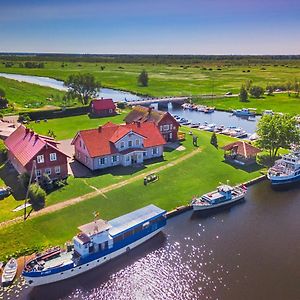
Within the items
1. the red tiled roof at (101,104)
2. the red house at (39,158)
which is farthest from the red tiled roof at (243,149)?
the red tiled roof at (101,104)

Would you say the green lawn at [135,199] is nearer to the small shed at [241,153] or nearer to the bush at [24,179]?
the small shed at [241,153]

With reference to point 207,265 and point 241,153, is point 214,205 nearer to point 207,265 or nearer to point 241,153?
point 207,265

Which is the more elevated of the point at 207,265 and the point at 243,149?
the point at 243,149

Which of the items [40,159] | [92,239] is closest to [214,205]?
[92,239]

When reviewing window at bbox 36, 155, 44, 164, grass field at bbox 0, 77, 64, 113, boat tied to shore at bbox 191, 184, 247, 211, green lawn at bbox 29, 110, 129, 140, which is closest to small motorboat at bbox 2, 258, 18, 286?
window at bbox 36, 155, 44, 164

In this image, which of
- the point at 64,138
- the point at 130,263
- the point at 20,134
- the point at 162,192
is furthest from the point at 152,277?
the point at 64,138

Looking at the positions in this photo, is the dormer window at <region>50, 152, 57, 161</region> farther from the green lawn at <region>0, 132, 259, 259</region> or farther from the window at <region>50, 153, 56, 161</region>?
the green lawn at <region>0, 132, 259, 259</region>
